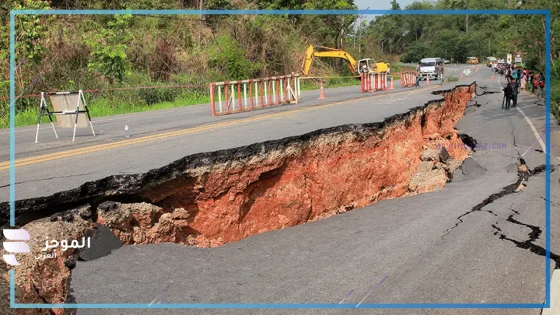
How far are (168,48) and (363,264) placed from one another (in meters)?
28.3

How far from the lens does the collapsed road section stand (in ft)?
18.3

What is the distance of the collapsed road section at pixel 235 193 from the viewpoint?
5578 mm

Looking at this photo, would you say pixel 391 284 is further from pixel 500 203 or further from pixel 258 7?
pixel 258 7

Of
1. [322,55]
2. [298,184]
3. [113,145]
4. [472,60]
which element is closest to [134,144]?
[113,145]

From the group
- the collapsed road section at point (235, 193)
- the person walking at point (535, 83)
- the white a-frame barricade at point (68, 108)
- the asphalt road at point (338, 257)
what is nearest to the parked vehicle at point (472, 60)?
the person walking at point (535, 83)

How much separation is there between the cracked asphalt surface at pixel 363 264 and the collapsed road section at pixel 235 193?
0.42m

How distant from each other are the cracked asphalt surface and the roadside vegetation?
1342cm

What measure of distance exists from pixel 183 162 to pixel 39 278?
3129 mm

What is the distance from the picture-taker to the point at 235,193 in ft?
26.8

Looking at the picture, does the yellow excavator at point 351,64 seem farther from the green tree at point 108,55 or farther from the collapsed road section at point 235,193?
the collapsed road section at point 235,193

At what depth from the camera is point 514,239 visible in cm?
692

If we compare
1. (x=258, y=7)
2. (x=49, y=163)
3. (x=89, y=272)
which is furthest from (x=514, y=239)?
(x=258, y=7)

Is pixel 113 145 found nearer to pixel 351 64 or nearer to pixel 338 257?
pixel 338 257

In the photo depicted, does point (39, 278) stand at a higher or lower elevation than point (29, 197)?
lower
